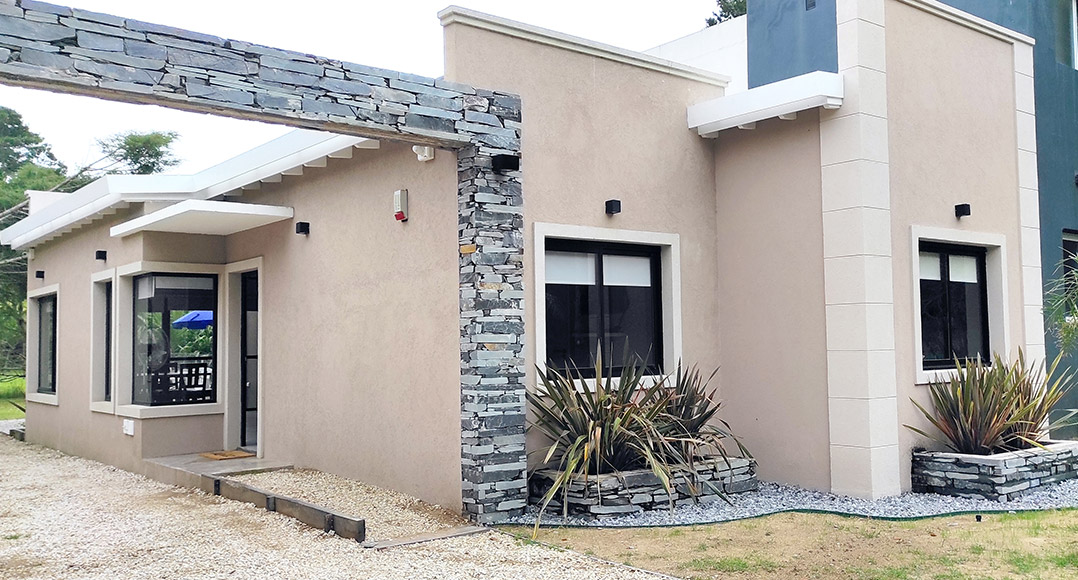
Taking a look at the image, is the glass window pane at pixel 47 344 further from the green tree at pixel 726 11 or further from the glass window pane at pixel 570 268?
the green tree at pixel 726 11

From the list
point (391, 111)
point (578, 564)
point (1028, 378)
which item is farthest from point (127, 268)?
point (1028, 378)

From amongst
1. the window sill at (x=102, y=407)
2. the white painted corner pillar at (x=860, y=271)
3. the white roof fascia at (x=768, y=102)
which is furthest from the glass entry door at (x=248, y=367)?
the white painted corner pillar at (x=860, y=271)

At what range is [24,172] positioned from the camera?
28.9m

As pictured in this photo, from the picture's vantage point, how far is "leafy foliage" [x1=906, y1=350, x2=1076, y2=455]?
27.9 ft

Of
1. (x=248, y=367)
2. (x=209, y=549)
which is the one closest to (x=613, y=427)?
(x=209, y=549)

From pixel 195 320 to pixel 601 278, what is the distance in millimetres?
5536

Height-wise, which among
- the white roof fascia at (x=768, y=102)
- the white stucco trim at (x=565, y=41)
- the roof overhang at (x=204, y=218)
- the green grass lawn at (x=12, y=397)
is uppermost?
the white stucco trim at (x=565, y=41)

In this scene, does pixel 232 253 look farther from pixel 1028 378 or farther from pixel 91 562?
pixel 1028 378

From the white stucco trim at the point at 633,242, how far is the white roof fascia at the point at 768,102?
116 cm

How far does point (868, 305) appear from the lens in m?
8.11

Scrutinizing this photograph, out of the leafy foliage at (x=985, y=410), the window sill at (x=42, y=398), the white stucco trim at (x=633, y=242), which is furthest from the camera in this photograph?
the window sill at (x=42, y=398)

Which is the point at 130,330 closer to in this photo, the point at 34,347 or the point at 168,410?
the point at 168,410

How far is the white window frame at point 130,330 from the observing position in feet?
36.4

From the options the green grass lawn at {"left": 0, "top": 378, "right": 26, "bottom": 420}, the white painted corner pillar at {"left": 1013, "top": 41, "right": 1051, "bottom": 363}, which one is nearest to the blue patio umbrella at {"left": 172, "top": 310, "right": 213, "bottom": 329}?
the white painted corner pillar at {"left": 1013, "top": 41, "right": 1051, "bottom": 363}
